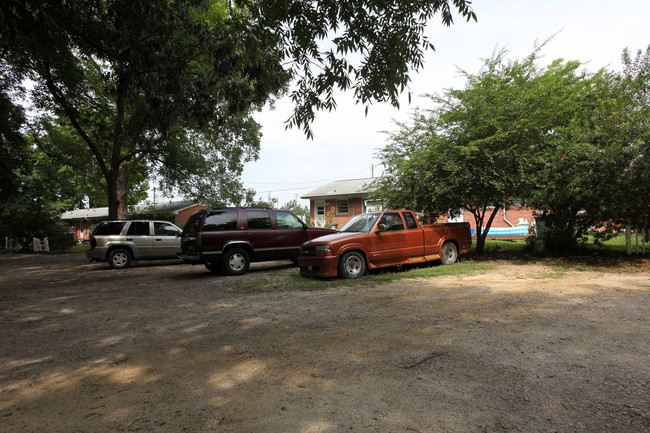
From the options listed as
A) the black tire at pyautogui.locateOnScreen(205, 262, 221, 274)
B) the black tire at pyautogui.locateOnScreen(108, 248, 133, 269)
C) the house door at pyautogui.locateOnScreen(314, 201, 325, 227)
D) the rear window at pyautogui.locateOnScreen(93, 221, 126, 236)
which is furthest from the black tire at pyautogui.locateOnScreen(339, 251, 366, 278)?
the house door at pyautogui.locateOnScreen(314, 201, 325, 227)

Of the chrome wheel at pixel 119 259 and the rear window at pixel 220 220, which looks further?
the chrome wheel at pixel 119 259

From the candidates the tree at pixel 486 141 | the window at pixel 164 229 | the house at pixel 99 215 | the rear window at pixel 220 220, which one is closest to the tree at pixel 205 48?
the rear window at pixel 220 220

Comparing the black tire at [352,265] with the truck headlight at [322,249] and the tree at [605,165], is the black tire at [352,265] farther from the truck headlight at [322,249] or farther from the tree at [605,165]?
the tree at [605,165]

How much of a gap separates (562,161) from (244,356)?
34.1 feet

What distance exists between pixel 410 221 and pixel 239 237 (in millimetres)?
5011

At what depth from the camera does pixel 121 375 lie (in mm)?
3525

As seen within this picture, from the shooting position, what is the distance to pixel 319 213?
3158 cm

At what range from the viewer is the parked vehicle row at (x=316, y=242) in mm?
8930

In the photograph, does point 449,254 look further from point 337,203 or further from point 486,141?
point 337,203

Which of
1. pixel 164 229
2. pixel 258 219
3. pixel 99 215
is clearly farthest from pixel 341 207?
pixel 99 215

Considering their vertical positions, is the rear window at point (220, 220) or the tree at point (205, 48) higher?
the tree at point (205, 48)

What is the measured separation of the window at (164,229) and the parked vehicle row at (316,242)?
415cm

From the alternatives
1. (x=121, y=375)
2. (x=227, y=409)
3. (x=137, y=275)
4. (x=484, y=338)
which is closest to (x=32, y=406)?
(x=121, y=375)

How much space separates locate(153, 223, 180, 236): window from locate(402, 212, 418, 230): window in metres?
9.65
